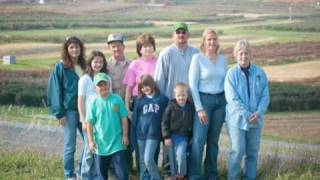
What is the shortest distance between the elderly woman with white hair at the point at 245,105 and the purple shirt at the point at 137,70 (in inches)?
29.4

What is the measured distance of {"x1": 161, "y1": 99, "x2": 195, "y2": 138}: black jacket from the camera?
16.6 ft

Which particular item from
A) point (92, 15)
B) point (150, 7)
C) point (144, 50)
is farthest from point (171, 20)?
point (144, 50)

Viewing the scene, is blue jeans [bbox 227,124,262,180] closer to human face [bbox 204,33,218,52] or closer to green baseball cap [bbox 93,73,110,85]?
human face [bbox 204,33,218,52]

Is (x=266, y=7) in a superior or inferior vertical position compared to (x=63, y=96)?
superior

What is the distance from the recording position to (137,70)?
525 cm

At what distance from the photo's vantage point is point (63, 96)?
541 centimetres

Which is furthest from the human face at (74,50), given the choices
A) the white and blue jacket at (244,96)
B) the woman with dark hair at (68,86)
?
the white and blue jacket at (244,96)

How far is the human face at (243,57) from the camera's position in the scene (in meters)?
4.98

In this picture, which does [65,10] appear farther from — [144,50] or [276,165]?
[276,165]

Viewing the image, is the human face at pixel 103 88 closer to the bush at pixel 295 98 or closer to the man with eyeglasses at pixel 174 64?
the man with eyeglasses at pixel 174 64

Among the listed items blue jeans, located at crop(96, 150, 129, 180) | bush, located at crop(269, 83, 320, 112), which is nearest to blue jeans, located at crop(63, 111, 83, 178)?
blue jeans, located at crop(96, 150, 129, 180)

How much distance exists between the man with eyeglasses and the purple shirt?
12cm

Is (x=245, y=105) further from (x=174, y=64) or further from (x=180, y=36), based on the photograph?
(x=180, y=36)

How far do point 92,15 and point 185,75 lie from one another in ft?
14.9
